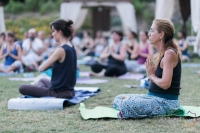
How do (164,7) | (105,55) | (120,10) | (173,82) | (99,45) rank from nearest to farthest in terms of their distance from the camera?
1. (173,82)
2. (105,55)
3. (164,7)
4. (99,45)
5. (120,10)

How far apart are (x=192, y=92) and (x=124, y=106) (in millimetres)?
2208

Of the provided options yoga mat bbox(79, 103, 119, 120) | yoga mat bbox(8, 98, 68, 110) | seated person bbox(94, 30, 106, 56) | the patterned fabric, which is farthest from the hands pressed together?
seated person bbox(94, 30, 106, 56)

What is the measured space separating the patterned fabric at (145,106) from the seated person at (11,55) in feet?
17.2

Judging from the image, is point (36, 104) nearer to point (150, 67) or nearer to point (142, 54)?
point (150, 67)

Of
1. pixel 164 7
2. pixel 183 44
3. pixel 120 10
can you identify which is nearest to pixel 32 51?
pixel 164 7

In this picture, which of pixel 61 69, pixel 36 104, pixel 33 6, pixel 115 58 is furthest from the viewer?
pixel 33 6

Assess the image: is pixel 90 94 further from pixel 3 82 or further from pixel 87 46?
pixel 87 46

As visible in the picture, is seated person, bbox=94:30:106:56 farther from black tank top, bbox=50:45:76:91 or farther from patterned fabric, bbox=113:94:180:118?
patterned fabric, bbox=113:94:180:118

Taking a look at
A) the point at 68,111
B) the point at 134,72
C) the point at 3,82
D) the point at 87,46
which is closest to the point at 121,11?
the point at 87,46

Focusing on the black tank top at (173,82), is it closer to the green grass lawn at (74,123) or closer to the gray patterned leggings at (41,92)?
the green grass lawn at (74,123)

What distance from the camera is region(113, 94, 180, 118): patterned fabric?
3854mm

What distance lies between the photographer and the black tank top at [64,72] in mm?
4961

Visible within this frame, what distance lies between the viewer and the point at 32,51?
395 inches

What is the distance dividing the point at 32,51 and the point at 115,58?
2675 mm
